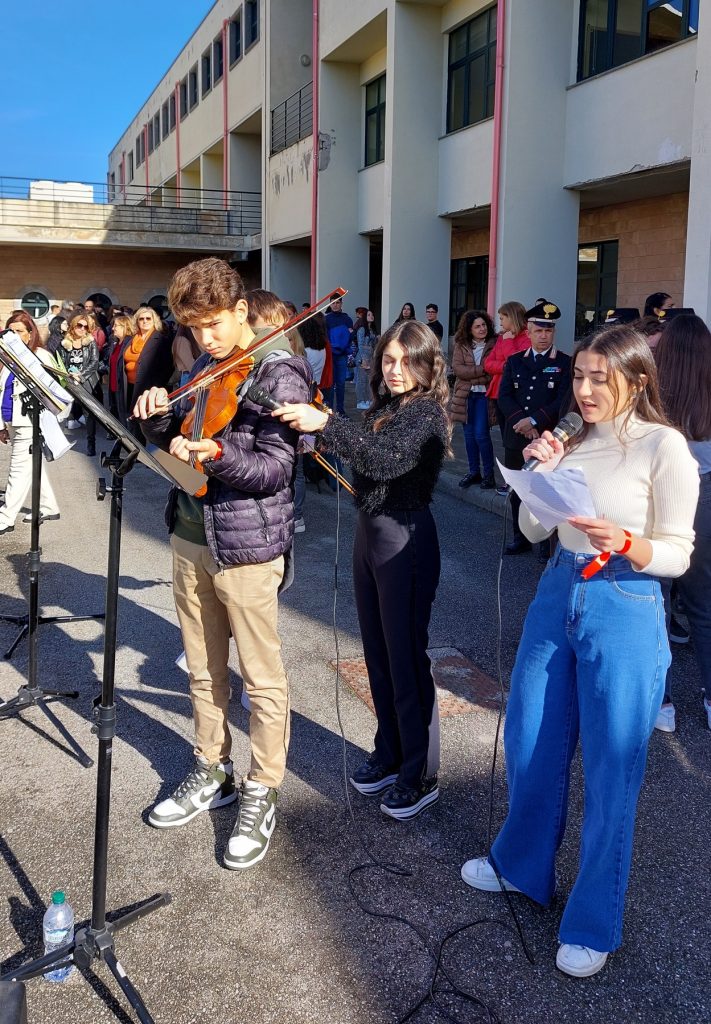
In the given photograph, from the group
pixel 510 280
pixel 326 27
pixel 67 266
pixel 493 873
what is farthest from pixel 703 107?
pixel 67 266

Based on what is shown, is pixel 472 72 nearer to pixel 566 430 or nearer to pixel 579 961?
pixel 566 430

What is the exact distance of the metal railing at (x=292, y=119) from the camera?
23516 mm

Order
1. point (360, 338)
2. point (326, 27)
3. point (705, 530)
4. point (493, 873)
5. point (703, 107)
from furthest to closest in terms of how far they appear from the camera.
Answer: point (326, 27) → point (360, 338) → point (703, 107) → point (705, 530) → point (493, 873)

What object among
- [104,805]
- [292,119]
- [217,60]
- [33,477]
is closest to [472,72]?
[292,119]

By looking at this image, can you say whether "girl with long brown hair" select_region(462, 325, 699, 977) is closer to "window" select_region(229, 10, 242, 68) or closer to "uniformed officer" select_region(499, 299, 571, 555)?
"uniformed officer" select_region(499, 299, 571, 555)

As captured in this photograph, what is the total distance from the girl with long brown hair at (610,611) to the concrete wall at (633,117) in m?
9.82

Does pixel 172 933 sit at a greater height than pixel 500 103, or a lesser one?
lesser

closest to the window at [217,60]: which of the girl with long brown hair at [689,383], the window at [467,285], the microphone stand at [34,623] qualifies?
the window at [467,285]

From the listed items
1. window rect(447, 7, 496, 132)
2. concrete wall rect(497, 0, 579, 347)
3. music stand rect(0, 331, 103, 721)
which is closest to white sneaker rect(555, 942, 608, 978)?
music stand rect(0, 331, 103, 721)

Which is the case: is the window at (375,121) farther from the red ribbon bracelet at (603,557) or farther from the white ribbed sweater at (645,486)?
the red ribbon bracelet at (603,557)

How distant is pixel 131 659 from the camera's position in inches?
205

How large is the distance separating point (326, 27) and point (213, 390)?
19.9 metres

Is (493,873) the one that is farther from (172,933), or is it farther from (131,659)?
(131,659)

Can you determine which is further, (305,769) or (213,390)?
(305,769)
